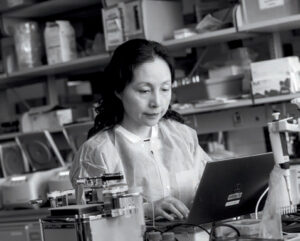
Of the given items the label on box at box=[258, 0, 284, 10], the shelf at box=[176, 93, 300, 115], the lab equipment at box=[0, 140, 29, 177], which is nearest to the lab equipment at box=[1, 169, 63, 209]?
the lab equipment at box=[0, 140, 29, 177]

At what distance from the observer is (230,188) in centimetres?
186

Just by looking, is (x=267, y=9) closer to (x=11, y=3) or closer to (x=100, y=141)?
(x=100, y=141)

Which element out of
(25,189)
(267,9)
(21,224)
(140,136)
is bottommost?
(21,224)

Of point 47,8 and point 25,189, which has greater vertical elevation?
point 47,8

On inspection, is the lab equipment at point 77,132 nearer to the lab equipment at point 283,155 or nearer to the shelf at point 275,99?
the shelf at point 275,99

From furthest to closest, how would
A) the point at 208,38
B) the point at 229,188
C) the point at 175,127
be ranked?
Result: the point at 208,38 → the point at 175,127 → the point at 229,188

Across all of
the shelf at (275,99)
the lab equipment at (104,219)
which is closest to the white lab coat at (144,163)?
the lab equipment at (104,219)

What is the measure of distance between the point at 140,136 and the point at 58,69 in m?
1.98

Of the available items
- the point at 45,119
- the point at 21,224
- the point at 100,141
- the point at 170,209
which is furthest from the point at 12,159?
the point at 170,209

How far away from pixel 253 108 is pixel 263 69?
1.18ft

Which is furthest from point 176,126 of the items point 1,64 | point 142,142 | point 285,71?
point 1,64

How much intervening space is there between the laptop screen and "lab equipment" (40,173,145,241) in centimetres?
23

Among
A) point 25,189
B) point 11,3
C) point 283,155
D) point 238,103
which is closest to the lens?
point 283,155

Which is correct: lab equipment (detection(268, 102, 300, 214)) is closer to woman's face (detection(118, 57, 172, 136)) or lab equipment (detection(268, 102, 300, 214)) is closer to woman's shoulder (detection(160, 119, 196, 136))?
woman's face (detection(118, 57, 172, 136))
